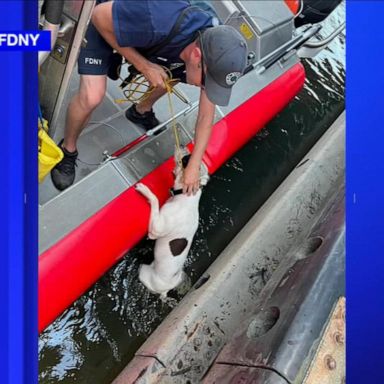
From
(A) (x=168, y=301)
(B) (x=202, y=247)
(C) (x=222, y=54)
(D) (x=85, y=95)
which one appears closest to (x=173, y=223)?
(A) (x=168, y=301)

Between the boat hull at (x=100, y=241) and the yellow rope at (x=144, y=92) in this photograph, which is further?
the yellow rope at (x=144, y=92)

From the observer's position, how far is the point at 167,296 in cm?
379

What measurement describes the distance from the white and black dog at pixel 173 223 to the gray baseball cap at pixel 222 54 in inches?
28.8

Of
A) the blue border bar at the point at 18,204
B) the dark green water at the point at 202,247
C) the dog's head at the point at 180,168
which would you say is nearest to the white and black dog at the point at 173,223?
the dog's head at the point at 180,168

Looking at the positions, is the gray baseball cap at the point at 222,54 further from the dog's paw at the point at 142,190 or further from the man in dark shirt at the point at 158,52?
the dog's paw at the point at 142,190

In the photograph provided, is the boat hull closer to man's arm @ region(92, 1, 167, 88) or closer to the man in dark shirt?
the man in dark shirt

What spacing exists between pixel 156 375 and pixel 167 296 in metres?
0.84

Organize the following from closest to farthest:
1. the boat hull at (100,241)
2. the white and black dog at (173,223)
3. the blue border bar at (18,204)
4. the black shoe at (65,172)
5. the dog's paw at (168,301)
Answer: the blue border bar at (18,204) → the boat hull at (100,241) → the black shoe at (65,172) → the white and black dog at (173,223) → the dog's paw at (168,301)

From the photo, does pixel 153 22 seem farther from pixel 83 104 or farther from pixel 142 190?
pixel 142 190

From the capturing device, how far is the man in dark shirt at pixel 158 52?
2.85 m

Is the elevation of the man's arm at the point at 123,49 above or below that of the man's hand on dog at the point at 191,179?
above

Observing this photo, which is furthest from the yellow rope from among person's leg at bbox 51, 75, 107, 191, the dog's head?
person's leg at bbox 51, 75, 107, 191

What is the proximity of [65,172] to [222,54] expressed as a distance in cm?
114

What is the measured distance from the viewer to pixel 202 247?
4164 mm
